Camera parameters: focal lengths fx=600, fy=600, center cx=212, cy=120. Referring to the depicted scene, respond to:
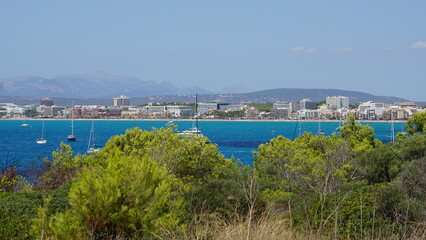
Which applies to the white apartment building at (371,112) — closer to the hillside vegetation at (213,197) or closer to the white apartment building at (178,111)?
the white apartment building at (178,111)

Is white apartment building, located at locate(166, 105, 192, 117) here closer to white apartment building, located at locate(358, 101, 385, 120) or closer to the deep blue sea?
the deep blue sea

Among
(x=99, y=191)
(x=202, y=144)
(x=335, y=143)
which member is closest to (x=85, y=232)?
(x=99, y=191)

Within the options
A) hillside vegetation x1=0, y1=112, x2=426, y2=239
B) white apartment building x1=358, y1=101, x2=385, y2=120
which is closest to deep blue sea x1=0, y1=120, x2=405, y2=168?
hillside vegetation x1=0, y1=112, x2=426, y2=239

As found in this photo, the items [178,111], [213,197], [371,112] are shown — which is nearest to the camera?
[213,197]

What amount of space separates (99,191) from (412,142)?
18313 mm

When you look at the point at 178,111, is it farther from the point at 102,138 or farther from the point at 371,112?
the point at 102,138

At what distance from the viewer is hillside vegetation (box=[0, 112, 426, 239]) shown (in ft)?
23.6

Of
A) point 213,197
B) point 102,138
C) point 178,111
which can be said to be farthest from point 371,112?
point 213,197

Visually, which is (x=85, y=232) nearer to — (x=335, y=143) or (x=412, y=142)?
(x=412, y=142)

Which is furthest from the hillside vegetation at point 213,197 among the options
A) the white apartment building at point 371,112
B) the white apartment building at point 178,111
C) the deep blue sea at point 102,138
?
the white apartment building at point 178,111

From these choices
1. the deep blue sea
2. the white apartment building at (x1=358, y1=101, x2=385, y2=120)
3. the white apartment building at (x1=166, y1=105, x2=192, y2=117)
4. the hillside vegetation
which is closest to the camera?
the hillside vegetation

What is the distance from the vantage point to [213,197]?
11.9 m

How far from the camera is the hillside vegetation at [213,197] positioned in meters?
7.18

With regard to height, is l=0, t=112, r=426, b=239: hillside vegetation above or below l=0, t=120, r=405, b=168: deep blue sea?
above
